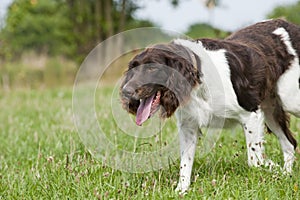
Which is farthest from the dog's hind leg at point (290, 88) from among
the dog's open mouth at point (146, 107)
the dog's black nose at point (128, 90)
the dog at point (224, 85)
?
the dog's black nose at point (128, 90)

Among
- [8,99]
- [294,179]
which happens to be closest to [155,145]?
[294,179]

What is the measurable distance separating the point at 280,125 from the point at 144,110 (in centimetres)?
200

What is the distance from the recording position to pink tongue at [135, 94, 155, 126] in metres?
3.82

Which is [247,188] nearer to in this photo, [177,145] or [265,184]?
[265,184]

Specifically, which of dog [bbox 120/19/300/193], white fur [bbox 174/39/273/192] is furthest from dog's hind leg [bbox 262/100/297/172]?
white fur [bbox 174/39/273/192]

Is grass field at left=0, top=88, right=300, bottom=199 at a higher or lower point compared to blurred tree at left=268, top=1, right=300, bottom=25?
lower

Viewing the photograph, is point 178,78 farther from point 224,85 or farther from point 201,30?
point 201,30

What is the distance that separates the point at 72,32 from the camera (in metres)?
24.1

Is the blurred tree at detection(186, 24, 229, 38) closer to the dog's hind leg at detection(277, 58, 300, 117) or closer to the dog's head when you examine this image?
the dog's hind leg at detection(277, 58, 300, 117)

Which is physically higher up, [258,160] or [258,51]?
[258,51]

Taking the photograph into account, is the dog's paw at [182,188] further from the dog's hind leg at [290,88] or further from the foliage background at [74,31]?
the foliage background at [74,31]

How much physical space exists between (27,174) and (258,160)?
2.01 m

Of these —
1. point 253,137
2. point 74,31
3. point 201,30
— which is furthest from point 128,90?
point 74,31

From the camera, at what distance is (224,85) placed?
13.9ft
